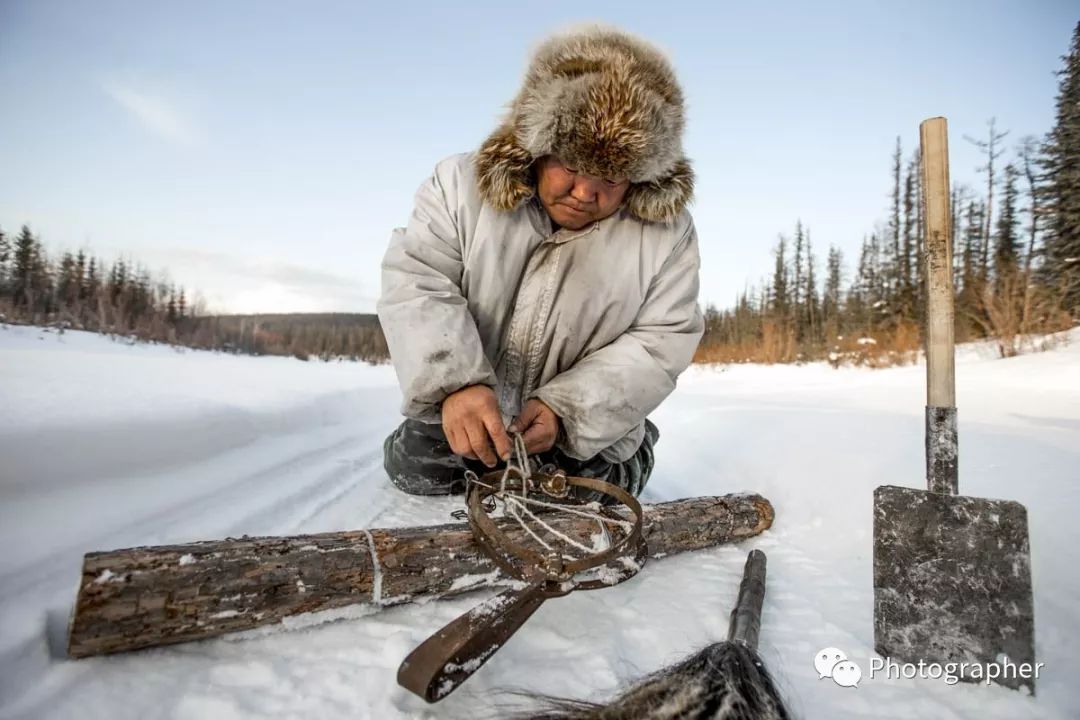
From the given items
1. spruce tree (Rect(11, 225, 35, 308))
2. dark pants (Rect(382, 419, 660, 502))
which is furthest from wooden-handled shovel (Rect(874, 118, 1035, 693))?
spruce tree (Rect(11, 225, 35, 308))

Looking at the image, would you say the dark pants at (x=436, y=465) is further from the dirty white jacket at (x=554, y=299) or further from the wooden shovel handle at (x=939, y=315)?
the wooden shovel handle at (x=939, y=315)

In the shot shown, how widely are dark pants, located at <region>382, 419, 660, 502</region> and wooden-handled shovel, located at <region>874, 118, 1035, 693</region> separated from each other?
4.58ft

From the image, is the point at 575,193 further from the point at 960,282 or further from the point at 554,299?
the point at 960,282

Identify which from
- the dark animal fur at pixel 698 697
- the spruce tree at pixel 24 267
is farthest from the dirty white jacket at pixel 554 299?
the spruce tree at pixel 24 267

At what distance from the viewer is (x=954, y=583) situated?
1256mm

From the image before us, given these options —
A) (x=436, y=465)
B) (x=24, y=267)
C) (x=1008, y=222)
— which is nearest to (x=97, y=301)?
(x=24, y=267)

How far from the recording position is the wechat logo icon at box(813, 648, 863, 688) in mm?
1204

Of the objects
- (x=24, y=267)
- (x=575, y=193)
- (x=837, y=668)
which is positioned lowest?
(x=837, y=668)

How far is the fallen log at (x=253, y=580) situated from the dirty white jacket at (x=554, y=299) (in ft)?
2.30

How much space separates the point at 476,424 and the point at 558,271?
838 mm

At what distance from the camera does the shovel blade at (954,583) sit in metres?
1.19

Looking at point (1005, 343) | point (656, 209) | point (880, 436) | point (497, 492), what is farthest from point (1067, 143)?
point (497, 492)

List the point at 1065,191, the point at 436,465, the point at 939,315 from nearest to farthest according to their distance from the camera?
the point at 939,315 < the point at 436,465 < the point at 1065,191

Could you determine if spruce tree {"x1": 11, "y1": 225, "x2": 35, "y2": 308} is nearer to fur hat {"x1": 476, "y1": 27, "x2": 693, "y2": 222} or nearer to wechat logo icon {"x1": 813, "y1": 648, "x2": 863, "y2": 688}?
fur hat {"x1": 476, "y1": 27, "x2": 693, "y2": 222}
